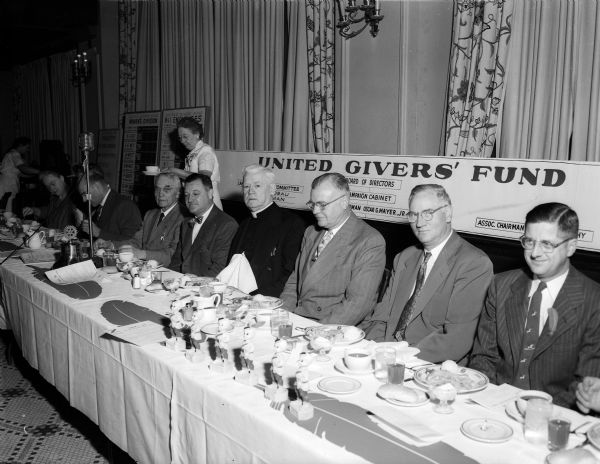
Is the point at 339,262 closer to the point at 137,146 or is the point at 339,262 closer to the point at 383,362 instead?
the point at 383,362

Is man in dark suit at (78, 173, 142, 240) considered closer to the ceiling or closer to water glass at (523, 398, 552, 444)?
water glass at (523, 398, 552, 444)

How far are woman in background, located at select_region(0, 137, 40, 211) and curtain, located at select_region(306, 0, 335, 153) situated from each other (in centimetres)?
552

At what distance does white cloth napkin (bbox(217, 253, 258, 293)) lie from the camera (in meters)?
3.09

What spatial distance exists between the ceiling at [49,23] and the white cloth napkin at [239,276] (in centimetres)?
754

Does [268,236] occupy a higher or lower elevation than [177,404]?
higher

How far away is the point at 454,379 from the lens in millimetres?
1695

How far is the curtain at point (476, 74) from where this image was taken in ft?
13.1

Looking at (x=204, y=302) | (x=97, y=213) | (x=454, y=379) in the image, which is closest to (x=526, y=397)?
(x=454, y=379)

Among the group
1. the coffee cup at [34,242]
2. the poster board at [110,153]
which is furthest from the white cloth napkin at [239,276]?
the poster board at [110,153]

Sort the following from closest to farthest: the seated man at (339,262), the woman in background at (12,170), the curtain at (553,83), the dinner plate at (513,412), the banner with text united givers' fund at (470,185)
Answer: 1. the dinner plate at (513,412)
2. the seated man at (339,262)
3. the banner with text united givers' fund at (470,185)
4. the curtain at (553,83)
5. the woman in background at (12,170)

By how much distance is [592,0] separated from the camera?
3652 mm

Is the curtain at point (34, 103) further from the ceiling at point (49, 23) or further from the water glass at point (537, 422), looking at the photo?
the water glass at point (537, 422)

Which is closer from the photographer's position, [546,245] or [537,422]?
[537,422]

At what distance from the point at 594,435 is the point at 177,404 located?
1.23 meters
